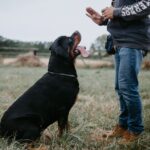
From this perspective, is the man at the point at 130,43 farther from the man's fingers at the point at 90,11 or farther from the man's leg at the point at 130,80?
the man's fingers at the point at 90,11

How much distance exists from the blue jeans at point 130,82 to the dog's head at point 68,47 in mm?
574

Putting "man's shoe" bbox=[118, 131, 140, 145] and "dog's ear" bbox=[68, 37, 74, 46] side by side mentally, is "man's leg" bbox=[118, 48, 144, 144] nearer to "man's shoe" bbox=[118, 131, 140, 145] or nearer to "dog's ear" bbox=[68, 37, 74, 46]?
"man's shoe" bbox=[118, 131, 140, 145]

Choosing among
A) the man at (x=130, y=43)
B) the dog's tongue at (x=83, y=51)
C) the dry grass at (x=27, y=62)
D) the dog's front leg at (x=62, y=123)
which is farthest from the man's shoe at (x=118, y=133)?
the dry grass at (x=27, y=62)

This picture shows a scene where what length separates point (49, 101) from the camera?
5.04 metres

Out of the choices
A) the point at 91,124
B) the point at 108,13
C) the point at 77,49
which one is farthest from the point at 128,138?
the point at 108,13

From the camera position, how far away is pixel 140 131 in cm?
525

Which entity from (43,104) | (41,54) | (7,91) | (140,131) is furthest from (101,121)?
(41,54)

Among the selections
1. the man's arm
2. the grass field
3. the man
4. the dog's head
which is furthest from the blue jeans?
the dog's head

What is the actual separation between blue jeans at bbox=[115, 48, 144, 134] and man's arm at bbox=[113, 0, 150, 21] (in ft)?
1.30

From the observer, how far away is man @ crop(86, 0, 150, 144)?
190 inches

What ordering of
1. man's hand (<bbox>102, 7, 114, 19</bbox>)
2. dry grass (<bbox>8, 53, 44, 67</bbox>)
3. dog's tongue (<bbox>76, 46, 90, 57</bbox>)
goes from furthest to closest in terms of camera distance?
dry grass (<bbox>8, 53, 44, 67</bbox>) < dog's tongue (<bbox>76, 46, 90, 57</bbox>) < man's hand (<bbox>102, 7, 114, 19</bbox>)

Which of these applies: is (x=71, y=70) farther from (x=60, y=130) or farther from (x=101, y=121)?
(x=101, y=121)

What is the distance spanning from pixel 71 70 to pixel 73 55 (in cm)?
22

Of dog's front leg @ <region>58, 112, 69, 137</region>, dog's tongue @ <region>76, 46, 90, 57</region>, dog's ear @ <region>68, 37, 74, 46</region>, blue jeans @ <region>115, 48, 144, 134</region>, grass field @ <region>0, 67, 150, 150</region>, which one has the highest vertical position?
dog's ear @ <region>68, 37, 74, 46</region>
